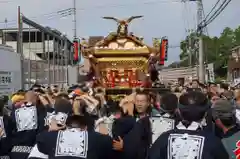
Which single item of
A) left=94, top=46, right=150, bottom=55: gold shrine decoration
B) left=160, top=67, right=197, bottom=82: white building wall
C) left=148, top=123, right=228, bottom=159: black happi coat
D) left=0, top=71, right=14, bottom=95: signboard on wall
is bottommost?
left=148, top=123, right=228, bottom=159: black happi coat

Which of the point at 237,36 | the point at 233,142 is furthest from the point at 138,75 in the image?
the point at 237,36

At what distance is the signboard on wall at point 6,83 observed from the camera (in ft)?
53.4

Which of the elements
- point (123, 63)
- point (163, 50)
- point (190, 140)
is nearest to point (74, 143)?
point (190, 140)

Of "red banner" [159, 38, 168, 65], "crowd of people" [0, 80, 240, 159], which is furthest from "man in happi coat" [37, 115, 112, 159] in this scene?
"red banner" [159, 38, 168, 65]

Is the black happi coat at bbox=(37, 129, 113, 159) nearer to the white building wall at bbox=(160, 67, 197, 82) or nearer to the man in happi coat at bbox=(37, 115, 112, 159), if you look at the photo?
Result: the man in happi coat at bbox=(37, 115, 112, 159)

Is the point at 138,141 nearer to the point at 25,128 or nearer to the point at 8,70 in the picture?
the point at 25,128

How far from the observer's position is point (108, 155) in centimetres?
513

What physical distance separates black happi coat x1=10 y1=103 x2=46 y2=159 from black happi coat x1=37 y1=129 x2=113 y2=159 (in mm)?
1936

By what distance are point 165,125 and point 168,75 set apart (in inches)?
1560

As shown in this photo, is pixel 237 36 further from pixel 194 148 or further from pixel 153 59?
pixel 194 148

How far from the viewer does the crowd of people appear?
419 cm

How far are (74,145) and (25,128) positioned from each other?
8.01 feet

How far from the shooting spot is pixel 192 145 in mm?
4113

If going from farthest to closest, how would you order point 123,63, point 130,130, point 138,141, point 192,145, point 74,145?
point 123,63 → point 130,130 → point 138,141 → point 74,145 → point 192,145
